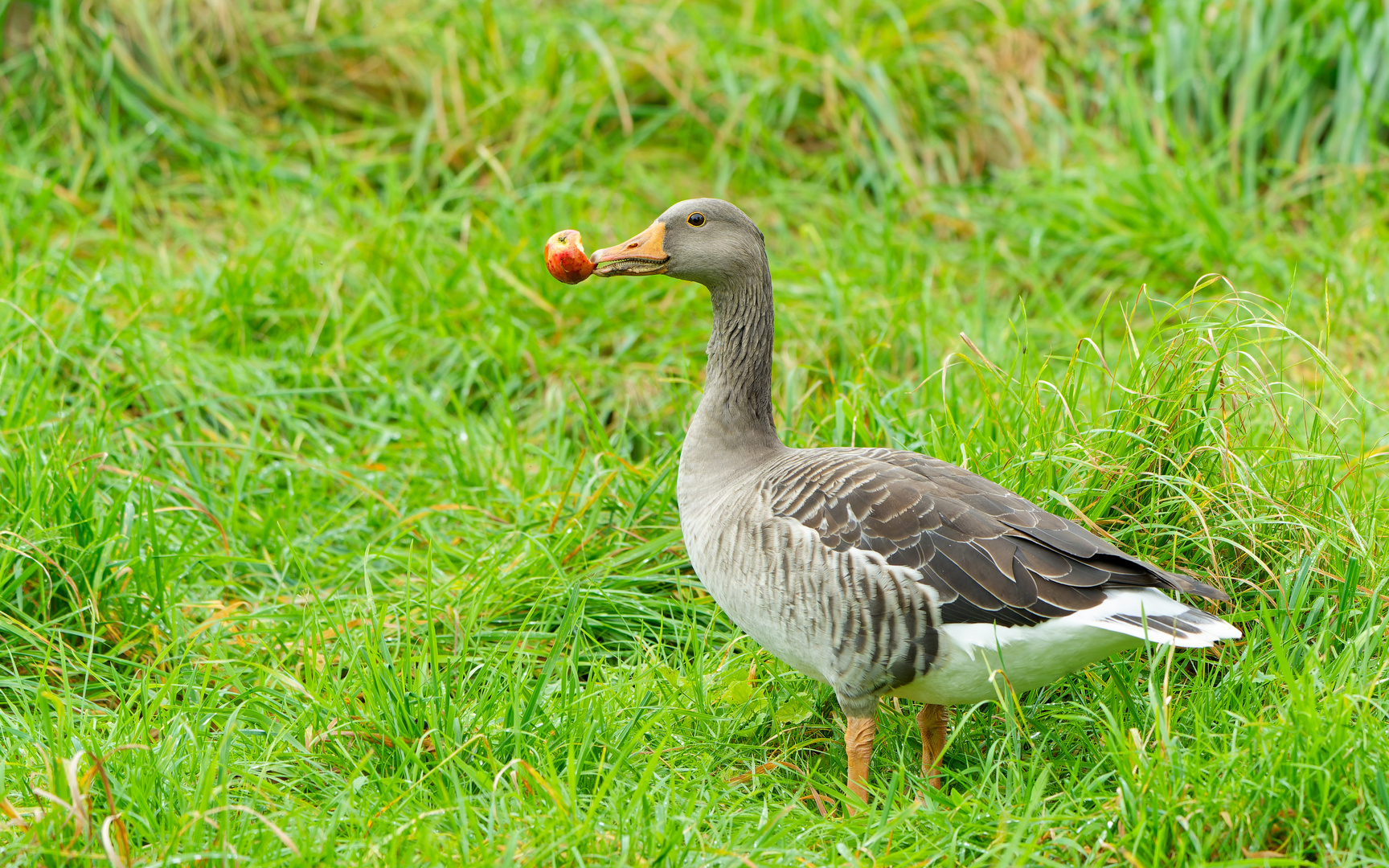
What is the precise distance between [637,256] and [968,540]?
4.54ft

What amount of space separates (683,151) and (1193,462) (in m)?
4.15

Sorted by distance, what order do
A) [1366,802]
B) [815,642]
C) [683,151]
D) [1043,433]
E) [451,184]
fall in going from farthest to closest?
[683,151] → [451,184] → [1043,433] → [815,642] → [1366,802]

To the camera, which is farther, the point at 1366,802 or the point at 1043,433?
the point at 1043,433

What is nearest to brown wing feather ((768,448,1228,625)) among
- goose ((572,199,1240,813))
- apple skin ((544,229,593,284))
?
goose ((572,199,1240,813))

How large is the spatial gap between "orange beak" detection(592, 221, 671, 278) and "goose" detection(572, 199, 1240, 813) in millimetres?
754

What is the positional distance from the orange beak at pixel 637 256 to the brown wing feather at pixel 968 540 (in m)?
0.86

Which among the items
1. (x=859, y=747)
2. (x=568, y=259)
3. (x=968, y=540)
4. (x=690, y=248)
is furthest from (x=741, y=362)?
(x=859, y=747)

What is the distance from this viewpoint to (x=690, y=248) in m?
3.85

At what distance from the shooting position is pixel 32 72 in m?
6.83

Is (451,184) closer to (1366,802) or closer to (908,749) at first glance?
(908,749)

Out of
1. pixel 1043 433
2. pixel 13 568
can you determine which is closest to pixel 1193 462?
pixel 1043 433

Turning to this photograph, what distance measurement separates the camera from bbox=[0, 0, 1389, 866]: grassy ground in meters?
3.11

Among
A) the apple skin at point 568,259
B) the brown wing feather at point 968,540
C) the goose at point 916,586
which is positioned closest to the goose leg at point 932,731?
the goose at point 916,586

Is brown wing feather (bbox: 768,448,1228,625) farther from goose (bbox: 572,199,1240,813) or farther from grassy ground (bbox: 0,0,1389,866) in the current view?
grassy ground (bbox: 0,0,1389,866)
